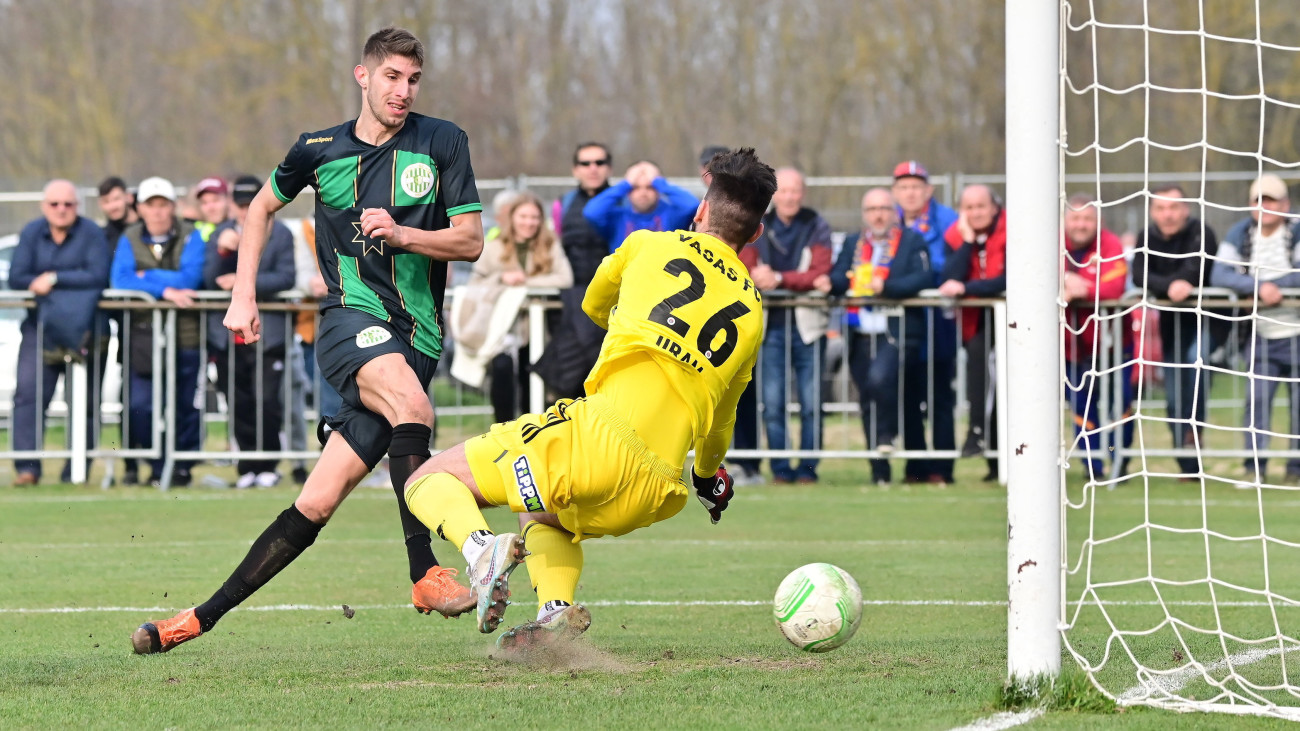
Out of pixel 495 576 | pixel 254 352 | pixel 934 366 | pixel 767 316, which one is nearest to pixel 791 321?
pixel 767 316

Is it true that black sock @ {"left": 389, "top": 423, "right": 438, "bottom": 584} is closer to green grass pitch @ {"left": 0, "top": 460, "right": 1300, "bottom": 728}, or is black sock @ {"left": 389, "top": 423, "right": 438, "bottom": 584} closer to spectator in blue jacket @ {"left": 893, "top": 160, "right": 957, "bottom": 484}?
green grass pitch @ {"left": 0, "top": 460, "right": 1300, "bottom": 728}

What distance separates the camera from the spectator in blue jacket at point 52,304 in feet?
42.3

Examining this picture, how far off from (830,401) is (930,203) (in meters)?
2.38

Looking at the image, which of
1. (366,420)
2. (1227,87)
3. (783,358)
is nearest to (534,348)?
(783,358)

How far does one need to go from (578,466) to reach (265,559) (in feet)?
4.53

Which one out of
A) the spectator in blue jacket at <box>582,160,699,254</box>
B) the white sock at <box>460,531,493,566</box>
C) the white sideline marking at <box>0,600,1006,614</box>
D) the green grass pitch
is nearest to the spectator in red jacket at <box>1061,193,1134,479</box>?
the green grass pitch

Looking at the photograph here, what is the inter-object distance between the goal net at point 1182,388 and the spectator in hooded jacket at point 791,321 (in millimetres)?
1963

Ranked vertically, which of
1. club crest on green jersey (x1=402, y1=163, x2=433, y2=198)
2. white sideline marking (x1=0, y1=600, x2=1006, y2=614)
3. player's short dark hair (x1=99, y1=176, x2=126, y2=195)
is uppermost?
player's short dark hair (x1=99, y1=176, x2=126, y2=195)

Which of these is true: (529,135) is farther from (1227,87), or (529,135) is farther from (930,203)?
(930,203)

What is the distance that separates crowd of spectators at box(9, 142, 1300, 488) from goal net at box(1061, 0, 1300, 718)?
0.12m

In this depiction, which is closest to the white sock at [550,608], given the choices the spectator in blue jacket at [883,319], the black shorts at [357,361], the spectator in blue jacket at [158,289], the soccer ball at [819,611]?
the soccer ball at [819,611]

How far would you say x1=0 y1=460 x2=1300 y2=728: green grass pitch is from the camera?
480cm

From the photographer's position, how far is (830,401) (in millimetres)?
15336

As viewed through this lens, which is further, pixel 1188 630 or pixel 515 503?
pixel 1188 630
